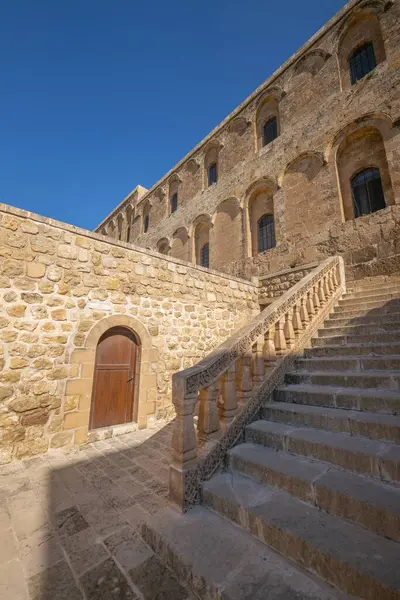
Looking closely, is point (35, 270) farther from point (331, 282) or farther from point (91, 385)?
point (331, 282)

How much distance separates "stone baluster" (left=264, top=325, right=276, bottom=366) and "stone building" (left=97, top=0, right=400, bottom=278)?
519cm

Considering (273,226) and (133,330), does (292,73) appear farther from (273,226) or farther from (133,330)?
(133,330)

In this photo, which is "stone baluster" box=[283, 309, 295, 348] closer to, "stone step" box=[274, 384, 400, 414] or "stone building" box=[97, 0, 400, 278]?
"stone step" box=[274, 384, 400, 414]

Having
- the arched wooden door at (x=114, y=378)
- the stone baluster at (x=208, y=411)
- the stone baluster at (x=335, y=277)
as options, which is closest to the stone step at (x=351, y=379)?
the stone baluster at (x=208, y=411)

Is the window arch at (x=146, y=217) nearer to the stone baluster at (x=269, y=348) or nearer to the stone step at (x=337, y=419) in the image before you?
the stone baluster at (x=269, y=348)

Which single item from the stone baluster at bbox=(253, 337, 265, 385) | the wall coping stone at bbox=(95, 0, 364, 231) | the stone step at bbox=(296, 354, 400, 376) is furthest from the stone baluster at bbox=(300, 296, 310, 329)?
the wall coping stone at bbox=(95, 0, 364, 231)

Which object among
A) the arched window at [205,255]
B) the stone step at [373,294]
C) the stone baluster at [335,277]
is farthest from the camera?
the arched window at [205,255]

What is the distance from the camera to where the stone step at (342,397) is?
254 cm

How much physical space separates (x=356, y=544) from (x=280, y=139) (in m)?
12.1

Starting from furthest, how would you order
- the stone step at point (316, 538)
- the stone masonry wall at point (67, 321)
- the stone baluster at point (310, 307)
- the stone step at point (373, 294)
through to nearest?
1. the stone step at point (373, 294)
2. the stone baluster at point (310, 307)
3. the stone masonry wall at point (67, 321)
4. the stone step at point (316, 538)

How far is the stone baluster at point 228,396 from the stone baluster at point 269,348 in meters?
0.81

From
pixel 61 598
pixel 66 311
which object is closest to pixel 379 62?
pixel 66 311

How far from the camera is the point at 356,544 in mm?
1567

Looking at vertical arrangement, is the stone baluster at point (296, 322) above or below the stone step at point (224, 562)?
above
